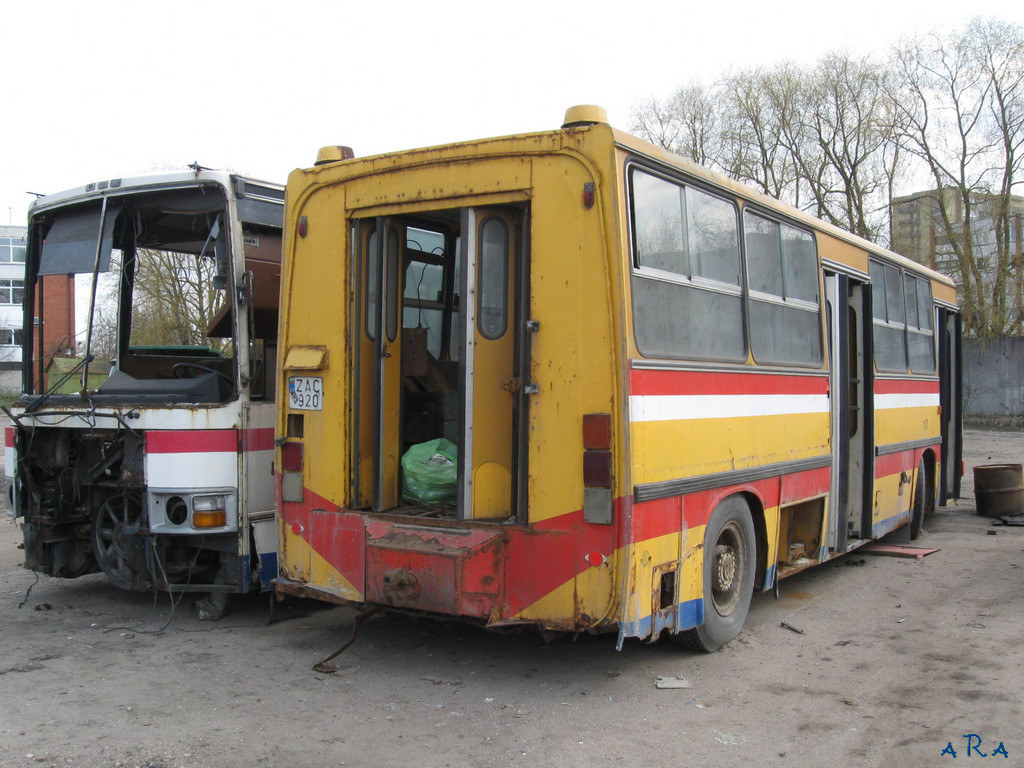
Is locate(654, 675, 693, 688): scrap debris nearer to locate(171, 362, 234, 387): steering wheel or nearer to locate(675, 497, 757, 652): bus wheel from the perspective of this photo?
locate(675, 497, 757, 652): bus wheel

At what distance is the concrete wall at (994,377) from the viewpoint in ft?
91.2

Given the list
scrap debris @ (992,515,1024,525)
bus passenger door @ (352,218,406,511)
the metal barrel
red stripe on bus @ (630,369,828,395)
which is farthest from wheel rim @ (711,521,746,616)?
the metal barrel

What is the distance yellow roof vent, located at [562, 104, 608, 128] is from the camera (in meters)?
4.58

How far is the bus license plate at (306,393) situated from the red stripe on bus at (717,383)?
201 cm

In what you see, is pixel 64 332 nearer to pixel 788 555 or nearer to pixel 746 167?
pixel 788 555

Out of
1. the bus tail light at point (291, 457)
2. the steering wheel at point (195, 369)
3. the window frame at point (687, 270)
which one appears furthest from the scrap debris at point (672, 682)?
the steering wheel at point (195, 369)

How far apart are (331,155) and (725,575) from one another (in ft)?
11.8

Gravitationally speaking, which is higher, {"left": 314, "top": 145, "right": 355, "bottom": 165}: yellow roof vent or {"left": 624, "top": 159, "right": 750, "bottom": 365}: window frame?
{"left": 314, "top": 145, "right": 355, "bottom": 165}: yellow roof vent

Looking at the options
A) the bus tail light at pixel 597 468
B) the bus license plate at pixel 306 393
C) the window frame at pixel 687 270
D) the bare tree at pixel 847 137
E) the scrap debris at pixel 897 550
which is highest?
the bare tree at pixel 847 137

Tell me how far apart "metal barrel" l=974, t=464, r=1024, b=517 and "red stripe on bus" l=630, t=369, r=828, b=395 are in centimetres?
552

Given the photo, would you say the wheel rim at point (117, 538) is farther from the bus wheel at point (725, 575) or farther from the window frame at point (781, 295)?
the window frame at point (781, 295)

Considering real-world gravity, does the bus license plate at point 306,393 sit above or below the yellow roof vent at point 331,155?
below

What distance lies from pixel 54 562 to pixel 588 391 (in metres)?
4.43

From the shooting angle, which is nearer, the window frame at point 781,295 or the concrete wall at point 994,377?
the window frame at point 781,295
